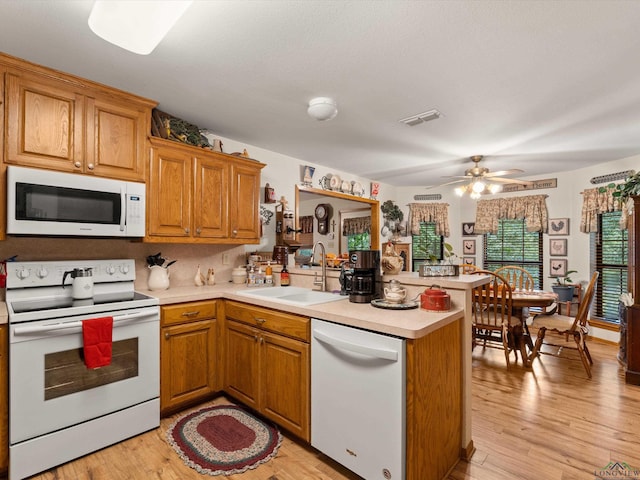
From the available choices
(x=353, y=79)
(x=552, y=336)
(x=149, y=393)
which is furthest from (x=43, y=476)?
(x=552, y=336)

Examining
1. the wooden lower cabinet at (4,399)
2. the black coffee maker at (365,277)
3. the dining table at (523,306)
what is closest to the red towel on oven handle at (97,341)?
the wooden lower cabinet at (4,399)

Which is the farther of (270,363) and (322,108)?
(322,108)

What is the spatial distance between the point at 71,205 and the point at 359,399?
7.02 ft

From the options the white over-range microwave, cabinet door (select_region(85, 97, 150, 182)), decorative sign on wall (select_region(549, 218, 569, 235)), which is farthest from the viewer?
decorative sign on wall (select_region(549, 218, 569, 235))

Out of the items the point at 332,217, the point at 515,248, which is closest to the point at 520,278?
the point at 515,248

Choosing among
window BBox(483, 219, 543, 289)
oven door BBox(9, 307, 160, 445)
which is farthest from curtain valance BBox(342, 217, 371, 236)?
oven door BBox(9, 307, 160, 445)

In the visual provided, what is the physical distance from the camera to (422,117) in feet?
9.29

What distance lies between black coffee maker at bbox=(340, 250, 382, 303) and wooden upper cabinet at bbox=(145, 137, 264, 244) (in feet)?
4.38

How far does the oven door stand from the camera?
1738mm

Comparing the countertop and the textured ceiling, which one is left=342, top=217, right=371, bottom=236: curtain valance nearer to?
the textured ceiling

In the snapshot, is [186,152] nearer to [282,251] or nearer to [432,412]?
[282,251]

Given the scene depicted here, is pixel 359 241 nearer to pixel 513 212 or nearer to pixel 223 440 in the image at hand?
pixel 513 212

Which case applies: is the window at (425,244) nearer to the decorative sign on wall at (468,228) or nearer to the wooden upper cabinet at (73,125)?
the decorative sign on wall at (468,228)

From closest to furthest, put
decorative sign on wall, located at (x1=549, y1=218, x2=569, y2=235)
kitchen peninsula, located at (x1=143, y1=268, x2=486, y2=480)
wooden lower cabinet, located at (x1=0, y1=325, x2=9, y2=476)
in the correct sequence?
kitchen peninsula, located at (x1=143, y1=268, x2=486, y2=480) → wooden lower cabinet, located at (x1=0, y1=325, x2=9, y2=476) → decorative sign on wall, located at (x1=549, y1=218, x2=569, y2=235)
